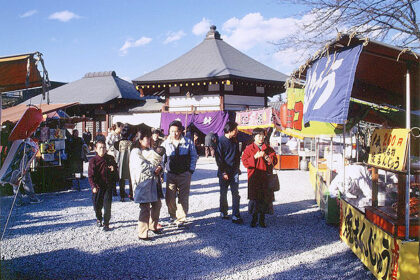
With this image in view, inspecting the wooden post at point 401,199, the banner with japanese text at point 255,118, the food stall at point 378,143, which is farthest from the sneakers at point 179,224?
the banner with japanese text at point 255,118

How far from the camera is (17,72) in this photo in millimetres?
3615

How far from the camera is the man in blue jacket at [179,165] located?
4890mm

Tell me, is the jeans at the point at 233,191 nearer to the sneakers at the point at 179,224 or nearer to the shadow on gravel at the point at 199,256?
the shadow on gravel at the point at 199,256

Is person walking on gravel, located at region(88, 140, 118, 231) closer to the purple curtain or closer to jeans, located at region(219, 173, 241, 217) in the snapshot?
jeans, located at region(219, 173, 241, 217)

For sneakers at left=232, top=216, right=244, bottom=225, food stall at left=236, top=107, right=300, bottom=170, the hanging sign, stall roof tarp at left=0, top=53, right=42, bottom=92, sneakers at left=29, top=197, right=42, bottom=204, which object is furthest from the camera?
food stall at left=236, top=107, right=300, bottom=170

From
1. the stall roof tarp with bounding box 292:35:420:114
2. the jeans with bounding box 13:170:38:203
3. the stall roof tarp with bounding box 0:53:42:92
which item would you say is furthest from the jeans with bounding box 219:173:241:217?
the jeans with bounding box 13:170:38:203

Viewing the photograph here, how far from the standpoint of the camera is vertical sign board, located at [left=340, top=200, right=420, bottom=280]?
8.66ft

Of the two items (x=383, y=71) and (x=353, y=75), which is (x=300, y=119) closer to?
(x=383, y=71)

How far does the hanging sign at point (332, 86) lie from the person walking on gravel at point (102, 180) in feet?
10.5

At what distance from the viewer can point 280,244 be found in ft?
14.2

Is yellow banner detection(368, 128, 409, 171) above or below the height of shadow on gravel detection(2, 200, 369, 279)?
above

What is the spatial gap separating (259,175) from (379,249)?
7.37ft

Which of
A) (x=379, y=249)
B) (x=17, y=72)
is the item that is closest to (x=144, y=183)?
(x=17, y=72)

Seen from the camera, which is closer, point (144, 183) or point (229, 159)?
point (144, 183)
